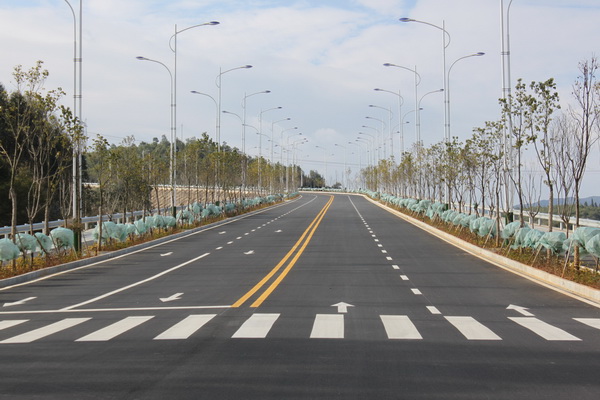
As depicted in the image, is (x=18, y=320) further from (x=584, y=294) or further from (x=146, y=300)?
(x=584, y=294)

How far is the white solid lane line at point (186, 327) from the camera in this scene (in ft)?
33.4

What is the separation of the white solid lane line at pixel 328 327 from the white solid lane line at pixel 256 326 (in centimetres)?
72

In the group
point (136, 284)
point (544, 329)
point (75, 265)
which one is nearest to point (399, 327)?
point (544, 329)

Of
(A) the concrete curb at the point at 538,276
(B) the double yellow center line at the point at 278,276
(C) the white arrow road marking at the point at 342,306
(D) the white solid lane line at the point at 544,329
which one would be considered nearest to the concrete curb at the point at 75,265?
(B) the double yellow center line at the point at 278,276

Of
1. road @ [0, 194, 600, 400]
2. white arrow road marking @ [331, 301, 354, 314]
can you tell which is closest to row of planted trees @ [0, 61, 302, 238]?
road @ [0, 194, 600, 400]

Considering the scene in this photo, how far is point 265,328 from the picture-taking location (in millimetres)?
A: 10789

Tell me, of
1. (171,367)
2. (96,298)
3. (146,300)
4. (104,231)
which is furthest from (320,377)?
(104,231)

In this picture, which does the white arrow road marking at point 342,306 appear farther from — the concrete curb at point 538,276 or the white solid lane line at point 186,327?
the concrete curb at point 538,276

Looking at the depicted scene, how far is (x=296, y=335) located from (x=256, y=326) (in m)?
1.04

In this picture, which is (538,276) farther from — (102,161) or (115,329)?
(102,161)

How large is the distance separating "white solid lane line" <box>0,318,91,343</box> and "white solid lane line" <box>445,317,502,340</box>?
247 inches

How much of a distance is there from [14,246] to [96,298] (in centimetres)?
543

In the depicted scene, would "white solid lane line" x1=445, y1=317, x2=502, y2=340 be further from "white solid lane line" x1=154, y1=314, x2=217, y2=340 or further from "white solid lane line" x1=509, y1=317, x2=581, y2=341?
"white solid lane line" x1=154, y1=314, x2=217, y2=340

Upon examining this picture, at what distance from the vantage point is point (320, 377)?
298 inches
